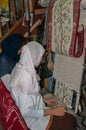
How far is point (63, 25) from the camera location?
7.14 ft

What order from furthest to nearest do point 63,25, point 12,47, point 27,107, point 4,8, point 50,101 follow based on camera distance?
1. point 4,8
2. point 12,47
3. point 50,101
4. point 63,25
5. point 27,107

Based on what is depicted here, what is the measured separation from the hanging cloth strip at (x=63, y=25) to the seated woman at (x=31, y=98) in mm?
211

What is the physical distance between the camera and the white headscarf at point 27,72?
1.97 meters

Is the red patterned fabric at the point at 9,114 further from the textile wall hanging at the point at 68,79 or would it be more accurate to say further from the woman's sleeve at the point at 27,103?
the textile wall hanging at the point at 68,79

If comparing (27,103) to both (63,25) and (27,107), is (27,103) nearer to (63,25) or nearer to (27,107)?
(27,107)

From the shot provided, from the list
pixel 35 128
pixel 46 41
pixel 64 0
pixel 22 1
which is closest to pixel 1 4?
pixel 22 1

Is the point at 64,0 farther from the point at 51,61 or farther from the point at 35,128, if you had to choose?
the point at 35,128

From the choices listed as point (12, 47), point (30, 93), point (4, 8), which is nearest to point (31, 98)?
point (30, 93)

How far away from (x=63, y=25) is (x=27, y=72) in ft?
1.70

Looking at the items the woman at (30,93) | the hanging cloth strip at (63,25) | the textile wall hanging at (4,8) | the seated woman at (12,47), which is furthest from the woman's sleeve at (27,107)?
the textile wall hanging at (4,8)

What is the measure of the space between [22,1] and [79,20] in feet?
3.61

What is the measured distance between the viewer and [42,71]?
104 inches

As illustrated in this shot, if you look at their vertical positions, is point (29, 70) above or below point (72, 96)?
above

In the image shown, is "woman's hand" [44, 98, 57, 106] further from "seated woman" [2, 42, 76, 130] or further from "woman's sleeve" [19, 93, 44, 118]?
"woman's sleeve" [19, 93, 44, 118]
